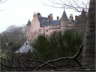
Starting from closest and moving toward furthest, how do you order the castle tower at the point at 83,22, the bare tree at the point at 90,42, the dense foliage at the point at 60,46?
1. the bare tree at the point at 90,42
2. the dense foliage at the point at 60,46
3. the castle tower at the point at 83,22

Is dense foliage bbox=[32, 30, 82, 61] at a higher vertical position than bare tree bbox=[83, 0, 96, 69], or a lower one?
lower

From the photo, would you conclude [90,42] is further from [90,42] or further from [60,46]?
[60,46]

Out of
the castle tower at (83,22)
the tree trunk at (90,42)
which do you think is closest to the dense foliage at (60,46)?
the castle tower at (83,22)

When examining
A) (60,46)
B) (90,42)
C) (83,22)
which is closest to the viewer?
(90,42)

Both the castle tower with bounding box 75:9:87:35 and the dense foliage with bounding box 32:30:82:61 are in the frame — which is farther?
the castle tower with bounding box 75:9:87:35

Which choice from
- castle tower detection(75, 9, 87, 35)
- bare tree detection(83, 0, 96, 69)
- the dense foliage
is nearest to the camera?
bare tree detection(83, 0, 96, 69)

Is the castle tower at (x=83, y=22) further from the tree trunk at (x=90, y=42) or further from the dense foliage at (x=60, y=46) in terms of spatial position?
the tree trunk at (x=90, y=42)

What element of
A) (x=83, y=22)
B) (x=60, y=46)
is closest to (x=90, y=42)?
(x=60, y=46)

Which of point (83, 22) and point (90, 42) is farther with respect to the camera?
point (83, 22)

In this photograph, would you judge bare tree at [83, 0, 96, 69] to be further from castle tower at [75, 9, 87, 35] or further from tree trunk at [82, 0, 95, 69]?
castle tower at [75, 9, 87, 35]

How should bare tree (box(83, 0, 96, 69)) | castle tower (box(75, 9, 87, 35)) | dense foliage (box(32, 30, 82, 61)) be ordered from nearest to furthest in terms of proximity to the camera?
bare tree (box(83, 0, 96, 69)) < dense foliage (box(32, 30, 82, 61)) < castle tower (box(75, 9, 87, 35))

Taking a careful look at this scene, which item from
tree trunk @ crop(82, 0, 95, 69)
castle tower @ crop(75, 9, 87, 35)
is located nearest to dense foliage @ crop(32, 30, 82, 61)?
castle tower @ crop(75, 9, 87, 35)

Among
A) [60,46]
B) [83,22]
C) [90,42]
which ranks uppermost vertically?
[90,42]

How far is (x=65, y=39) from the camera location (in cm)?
929
